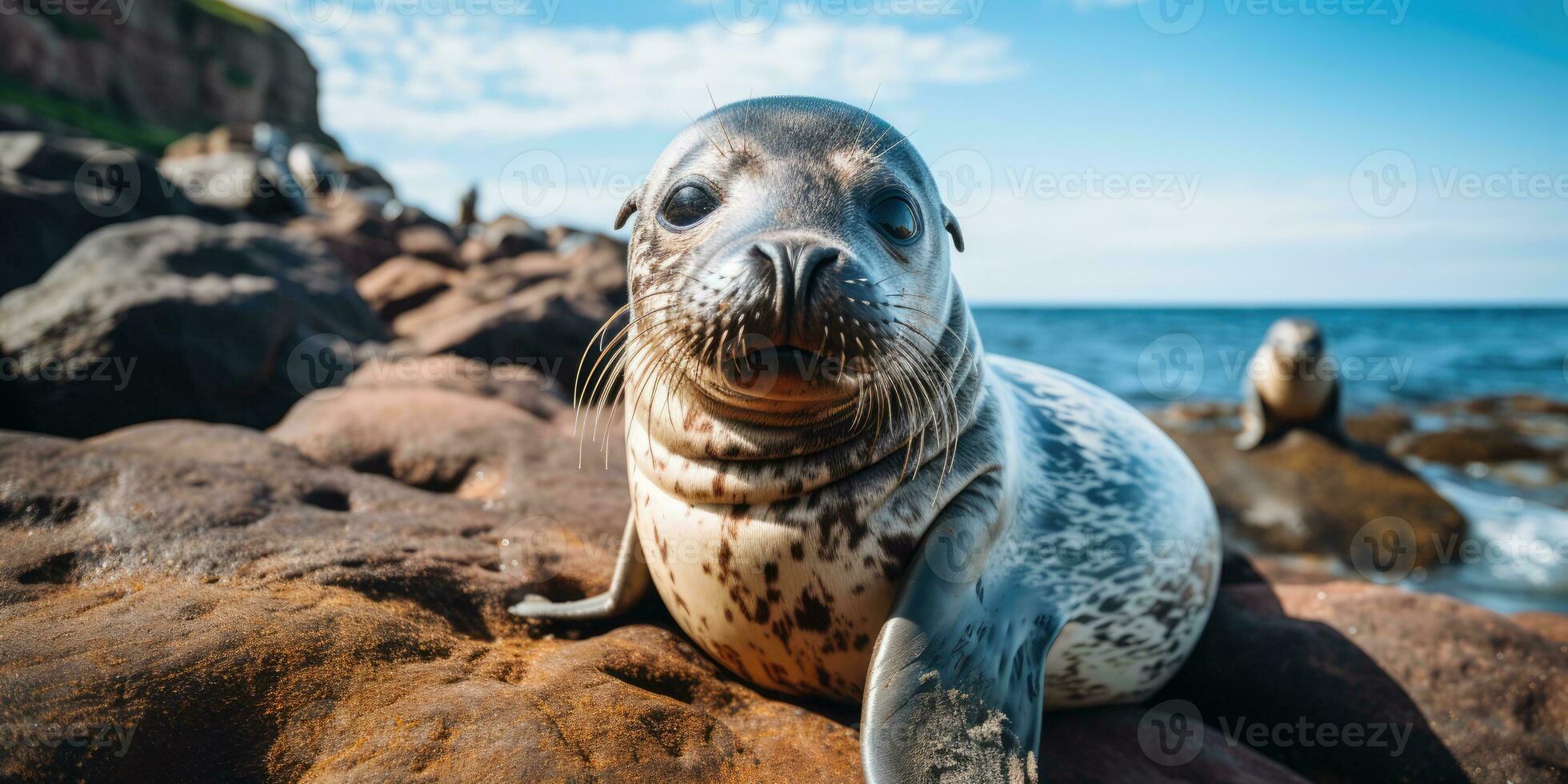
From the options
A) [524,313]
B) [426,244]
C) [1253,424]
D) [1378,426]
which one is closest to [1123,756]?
[524,313]

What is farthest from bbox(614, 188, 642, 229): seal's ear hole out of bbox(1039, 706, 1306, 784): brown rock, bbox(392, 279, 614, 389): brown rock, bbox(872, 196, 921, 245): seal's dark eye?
bbox(392, 279, 614, 389): brown rock

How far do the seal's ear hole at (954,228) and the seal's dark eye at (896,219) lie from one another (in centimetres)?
24

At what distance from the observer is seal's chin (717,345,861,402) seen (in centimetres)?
177

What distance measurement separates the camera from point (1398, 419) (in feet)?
40.1

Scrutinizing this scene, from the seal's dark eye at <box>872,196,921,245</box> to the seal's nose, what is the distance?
386mm

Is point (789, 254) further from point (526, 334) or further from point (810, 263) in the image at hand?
point (526, 334)

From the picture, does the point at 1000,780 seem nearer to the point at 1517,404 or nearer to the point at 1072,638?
the point at 1072,638

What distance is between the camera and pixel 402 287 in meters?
9.88

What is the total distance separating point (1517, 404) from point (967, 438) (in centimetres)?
1718

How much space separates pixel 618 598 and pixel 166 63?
145 ft

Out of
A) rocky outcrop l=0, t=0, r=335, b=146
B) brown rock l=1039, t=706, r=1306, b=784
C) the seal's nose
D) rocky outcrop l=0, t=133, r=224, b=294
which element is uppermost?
rocky outcrop l=0, t=0, r=335, b=146

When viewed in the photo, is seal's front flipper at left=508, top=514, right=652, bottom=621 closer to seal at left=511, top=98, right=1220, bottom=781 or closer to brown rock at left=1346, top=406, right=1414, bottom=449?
seal at left=511, top=98, right=1220, bottom=781

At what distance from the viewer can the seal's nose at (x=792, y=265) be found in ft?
5.48

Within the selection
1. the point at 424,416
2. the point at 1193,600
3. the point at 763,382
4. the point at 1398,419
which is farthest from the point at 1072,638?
the point at 1398,419
